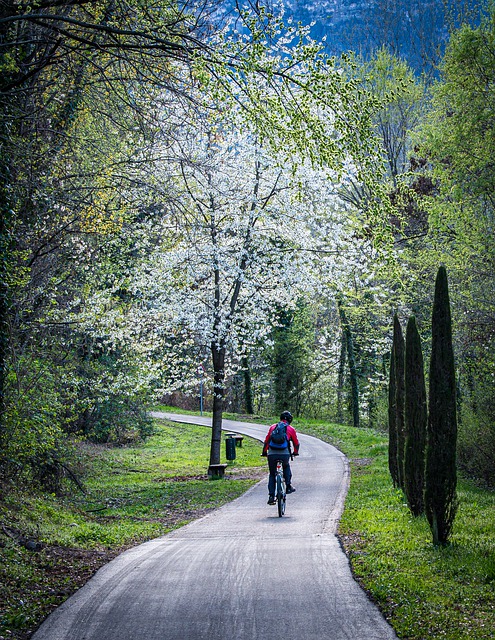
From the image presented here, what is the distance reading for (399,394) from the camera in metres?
14.2

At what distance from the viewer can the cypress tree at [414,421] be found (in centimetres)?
1164

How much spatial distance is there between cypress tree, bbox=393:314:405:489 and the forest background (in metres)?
1.57

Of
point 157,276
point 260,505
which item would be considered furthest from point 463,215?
point 260,505

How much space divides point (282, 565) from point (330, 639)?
9.26 feet

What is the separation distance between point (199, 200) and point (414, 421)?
21.9ft

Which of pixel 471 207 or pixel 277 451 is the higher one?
pixel 471 207

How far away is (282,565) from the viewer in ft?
27.2

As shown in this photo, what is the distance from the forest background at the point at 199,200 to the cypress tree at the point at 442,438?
160 cm

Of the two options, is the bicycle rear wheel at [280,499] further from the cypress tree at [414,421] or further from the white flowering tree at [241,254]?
the white flowering tree at [241,254]

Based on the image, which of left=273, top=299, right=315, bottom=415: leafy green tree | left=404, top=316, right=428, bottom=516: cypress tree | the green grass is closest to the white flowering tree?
the green grass

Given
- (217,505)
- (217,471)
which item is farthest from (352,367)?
(217,505)

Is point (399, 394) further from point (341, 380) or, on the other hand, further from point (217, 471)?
point (341, 380)

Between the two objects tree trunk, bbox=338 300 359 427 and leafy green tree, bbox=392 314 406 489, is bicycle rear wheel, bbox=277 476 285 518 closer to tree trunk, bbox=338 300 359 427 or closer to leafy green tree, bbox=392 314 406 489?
leafy green tree, bbox=392 314 406 489

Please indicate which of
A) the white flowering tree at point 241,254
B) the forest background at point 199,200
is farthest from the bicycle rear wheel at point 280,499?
the white flowering tree at point 241,254
